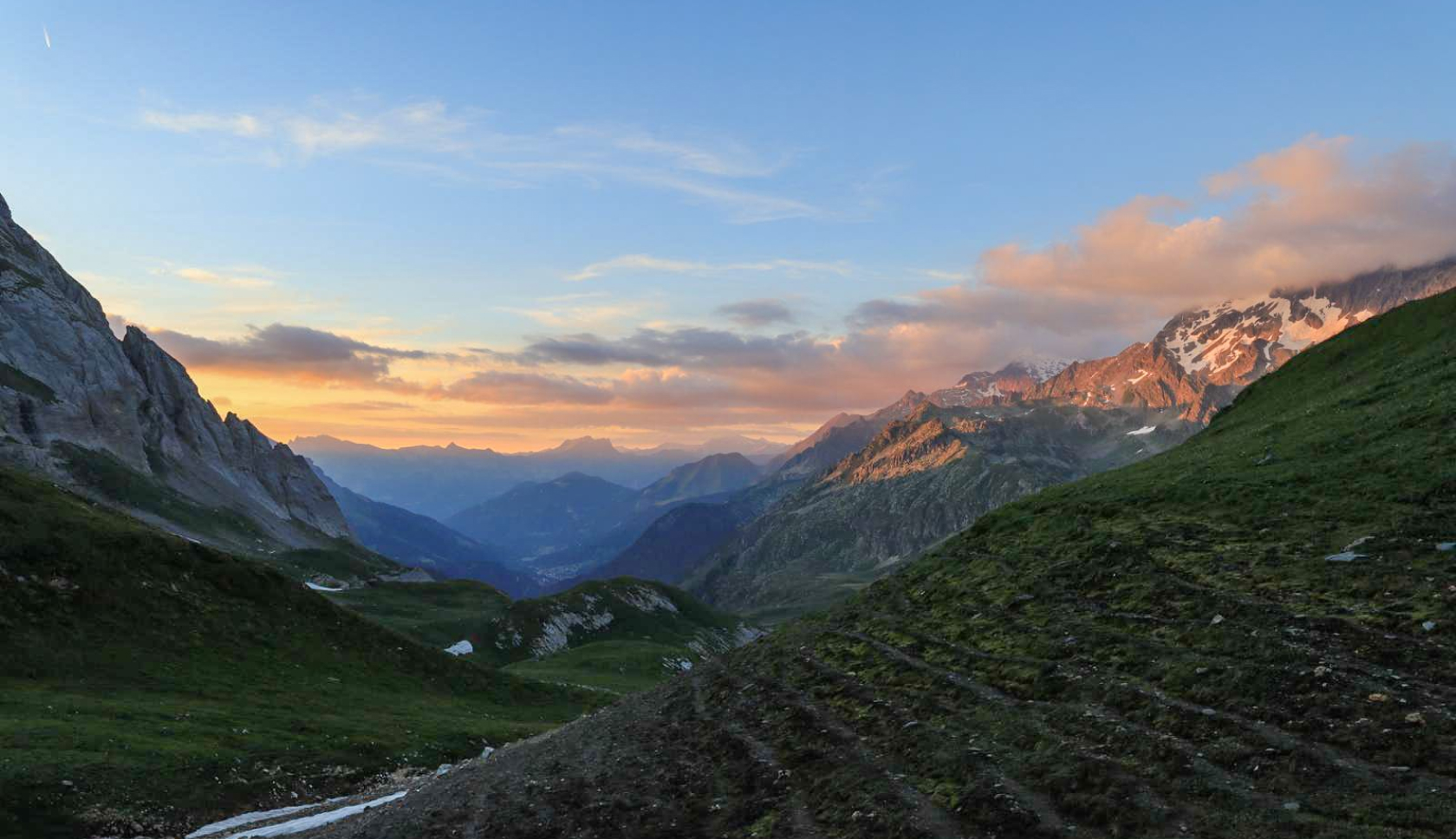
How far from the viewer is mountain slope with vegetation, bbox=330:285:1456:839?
54.3 ft

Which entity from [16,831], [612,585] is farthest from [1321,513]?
[612,585]

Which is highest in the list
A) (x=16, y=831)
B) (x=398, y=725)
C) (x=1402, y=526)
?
(x=1402, y=526)

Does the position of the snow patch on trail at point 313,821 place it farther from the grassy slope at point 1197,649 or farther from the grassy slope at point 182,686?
the grassy slope at point 1197,649

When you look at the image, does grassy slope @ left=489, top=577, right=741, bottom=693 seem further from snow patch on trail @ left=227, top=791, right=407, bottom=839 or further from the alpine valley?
snow patch on trail @ left=227, top=791, right=407, bottom=839

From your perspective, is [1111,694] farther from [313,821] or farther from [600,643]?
[600,643]

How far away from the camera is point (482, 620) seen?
147m

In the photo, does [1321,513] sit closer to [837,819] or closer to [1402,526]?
[1402,526]

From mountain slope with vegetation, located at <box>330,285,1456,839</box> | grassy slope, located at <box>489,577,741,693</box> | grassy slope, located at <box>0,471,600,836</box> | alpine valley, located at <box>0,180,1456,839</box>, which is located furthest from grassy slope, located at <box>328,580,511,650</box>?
mountain slope with vegetation, located at <box>330,285,1456,839</box>

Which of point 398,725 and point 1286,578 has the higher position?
point 1286,578

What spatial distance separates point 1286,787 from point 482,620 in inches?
5768

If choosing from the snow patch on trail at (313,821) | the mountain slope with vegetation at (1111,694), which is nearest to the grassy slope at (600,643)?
the snow patch on trail at (313,821)

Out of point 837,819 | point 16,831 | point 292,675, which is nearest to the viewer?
point 837,819

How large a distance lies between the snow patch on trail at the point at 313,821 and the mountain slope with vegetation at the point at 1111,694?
4.50 meters

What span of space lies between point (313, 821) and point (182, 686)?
26164mm
